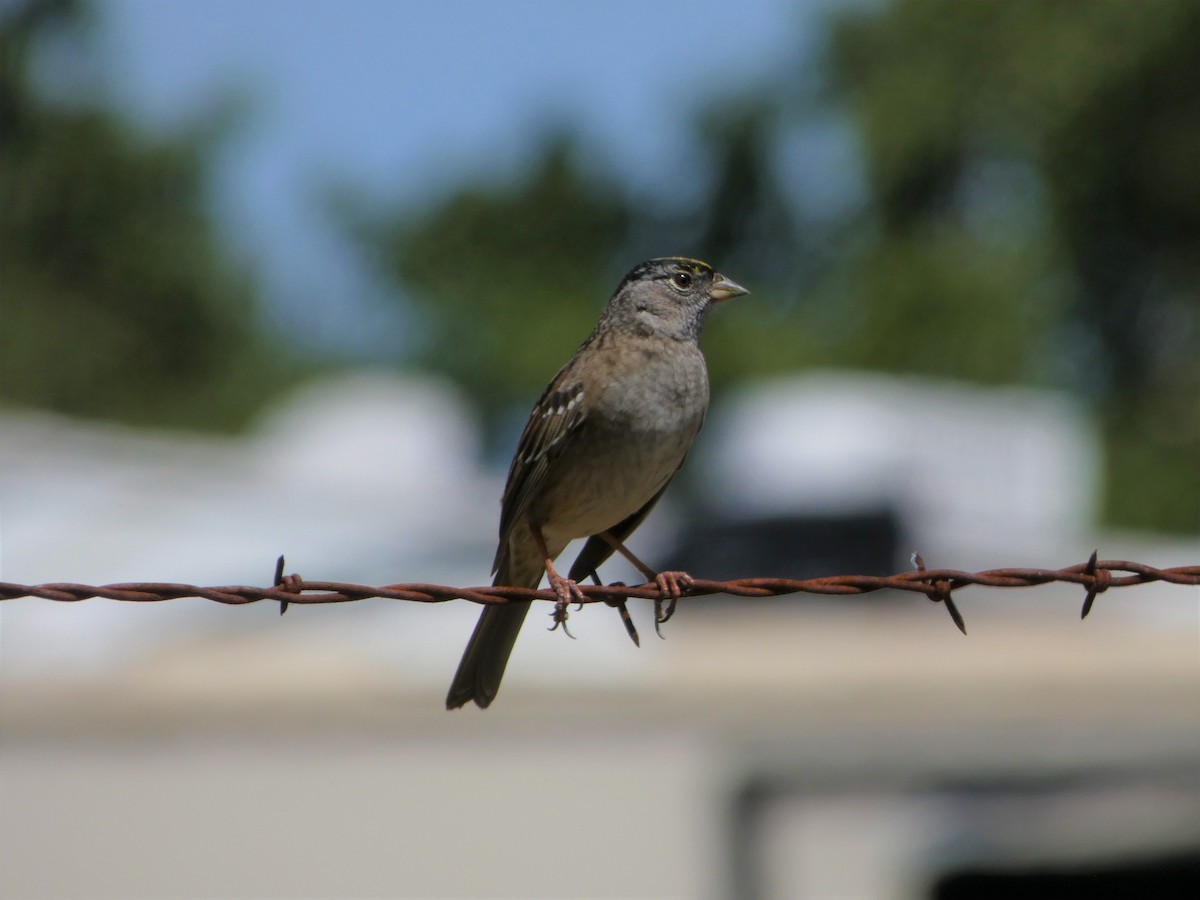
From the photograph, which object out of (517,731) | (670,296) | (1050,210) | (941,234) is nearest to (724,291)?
(670,296)

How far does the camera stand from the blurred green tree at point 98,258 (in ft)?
141

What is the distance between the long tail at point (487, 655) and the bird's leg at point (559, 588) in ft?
0.38

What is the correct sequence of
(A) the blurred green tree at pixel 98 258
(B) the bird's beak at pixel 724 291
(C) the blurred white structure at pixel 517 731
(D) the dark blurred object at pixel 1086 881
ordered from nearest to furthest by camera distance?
1. (B) the bird's beak at pixel 724 291
2. (D) the dark blurred object at pixel 1086 881
3. (C) the blurred white structure at pixel 517 731
4. (A) the blurred green tree at pixel 98 258

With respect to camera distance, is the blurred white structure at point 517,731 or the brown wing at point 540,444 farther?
the blurred white structure at point 517,731

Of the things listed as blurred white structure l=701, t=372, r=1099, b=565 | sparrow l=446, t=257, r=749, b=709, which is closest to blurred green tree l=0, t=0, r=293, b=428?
blurred white structure l=701, t=372, r=1099, b=565

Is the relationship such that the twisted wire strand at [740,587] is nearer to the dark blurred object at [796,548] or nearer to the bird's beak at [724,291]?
the bird's beak at [724,291]

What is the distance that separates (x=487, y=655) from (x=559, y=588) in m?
0.29

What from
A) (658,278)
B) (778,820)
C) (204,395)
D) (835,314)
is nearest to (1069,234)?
(835,314)

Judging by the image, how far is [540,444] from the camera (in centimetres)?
580

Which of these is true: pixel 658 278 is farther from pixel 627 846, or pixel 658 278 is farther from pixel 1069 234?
pixel 1069 234

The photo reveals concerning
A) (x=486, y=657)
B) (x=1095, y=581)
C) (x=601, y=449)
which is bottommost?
(x=486, y=657)

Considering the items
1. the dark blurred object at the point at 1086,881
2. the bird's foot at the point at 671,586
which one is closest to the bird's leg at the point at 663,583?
the bird's foot at the point at 671,586

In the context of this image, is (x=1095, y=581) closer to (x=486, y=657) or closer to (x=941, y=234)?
(x=486, y=657)

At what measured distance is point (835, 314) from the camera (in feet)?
153
